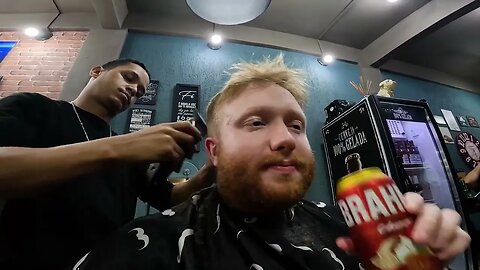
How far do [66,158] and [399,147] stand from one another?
269 cm

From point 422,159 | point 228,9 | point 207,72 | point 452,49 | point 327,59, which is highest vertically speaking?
point 452,49

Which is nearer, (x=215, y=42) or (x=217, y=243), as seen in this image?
(x=217, y=243)

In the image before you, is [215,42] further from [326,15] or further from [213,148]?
[213,148]

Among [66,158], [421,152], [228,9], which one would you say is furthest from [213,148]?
[421,152]

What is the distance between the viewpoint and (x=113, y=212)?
96 cm

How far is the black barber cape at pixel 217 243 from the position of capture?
2.06 ft

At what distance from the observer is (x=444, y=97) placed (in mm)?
4230

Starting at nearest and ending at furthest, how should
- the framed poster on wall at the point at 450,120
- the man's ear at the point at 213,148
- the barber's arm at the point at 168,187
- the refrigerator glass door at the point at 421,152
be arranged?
the man's ear at the point at 213,148 < the barber's arm at the point at 168,187 < the refrigerator glass door at the point at 421,152 < the framed poster on wall at the point at 450,120

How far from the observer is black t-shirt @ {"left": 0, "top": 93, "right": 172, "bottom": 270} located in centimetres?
75

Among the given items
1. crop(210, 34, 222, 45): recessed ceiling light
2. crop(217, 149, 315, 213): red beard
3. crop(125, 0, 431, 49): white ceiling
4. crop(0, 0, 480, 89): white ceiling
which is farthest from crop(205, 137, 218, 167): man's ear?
crop(125, 0, 431, 49): white ceiling

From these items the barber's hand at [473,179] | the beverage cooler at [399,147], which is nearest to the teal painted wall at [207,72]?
the beverage cooler at [399,147]

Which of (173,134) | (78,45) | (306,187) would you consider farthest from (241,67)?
(78,45)

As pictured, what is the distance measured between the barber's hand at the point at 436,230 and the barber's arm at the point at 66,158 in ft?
1.73

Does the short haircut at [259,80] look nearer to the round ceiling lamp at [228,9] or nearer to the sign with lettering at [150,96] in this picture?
the round ceiling lamp at [228,9]
